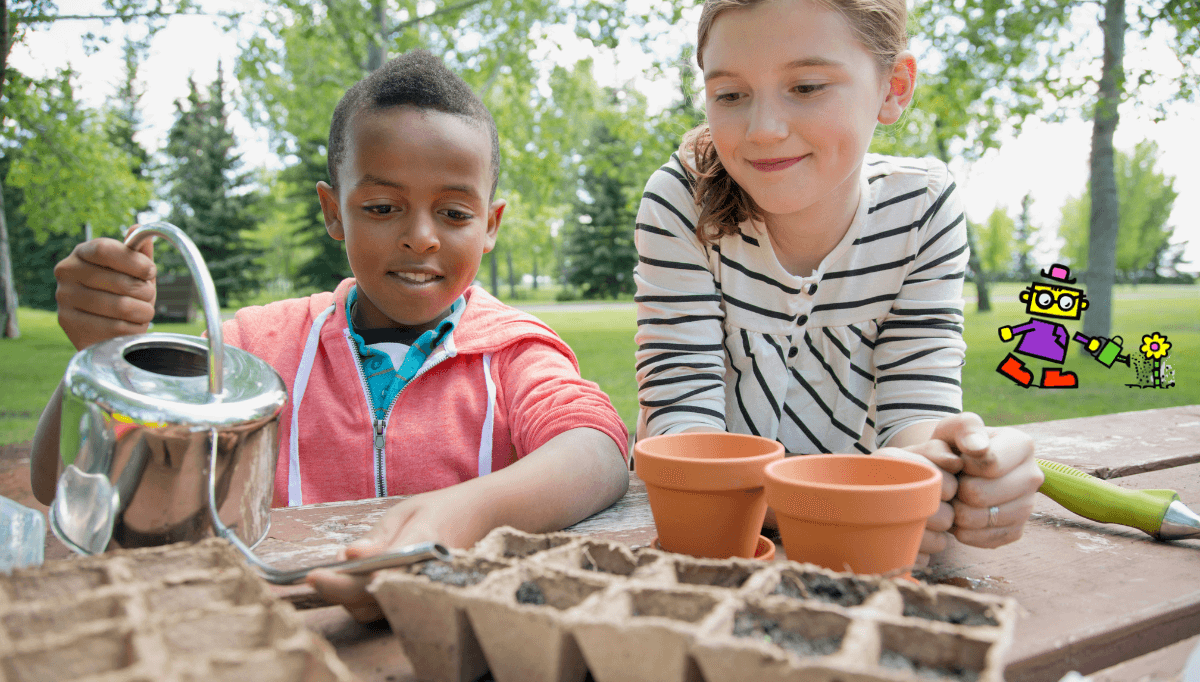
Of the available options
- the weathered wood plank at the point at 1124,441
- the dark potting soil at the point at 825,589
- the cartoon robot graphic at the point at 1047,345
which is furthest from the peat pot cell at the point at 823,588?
the cartoon robot graphic at the point at 1047,345

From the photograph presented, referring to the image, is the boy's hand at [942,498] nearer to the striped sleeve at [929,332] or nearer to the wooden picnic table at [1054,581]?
the wooden picnic table at [1054,581]

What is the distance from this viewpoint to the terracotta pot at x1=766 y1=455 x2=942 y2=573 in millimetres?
772

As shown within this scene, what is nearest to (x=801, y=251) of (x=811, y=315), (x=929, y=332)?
(x=811, y=315)

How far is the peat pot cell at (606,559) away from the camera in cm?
78

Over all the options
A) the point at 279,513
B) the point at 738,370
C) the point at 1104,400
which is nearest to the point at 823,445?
the point at 738,370

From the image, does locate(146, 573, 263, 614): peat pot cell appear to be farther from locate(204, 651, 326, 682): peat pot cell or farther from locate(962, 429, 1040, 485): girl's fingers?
locate(962, 429, 1040, 485): girl's fingers

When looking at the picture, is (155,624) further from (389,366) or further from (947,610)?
(389,366)

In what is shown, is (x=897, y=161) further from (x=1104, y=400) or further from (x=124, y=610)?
(x=1104, y=400)

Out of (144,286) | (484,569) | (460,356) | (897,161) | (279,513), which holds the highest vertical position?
(897,161)

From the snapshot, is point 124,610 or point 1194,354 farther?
point 1194,354

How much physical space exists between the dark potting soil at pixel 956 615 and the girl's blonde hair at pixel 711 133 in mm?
1058

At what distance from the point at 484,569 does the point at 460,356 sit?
952 mm

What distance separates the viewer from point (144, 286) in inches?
45.4

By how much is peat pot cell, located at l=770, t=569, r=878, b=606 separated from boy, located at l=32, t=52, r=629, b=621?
0.63 m
